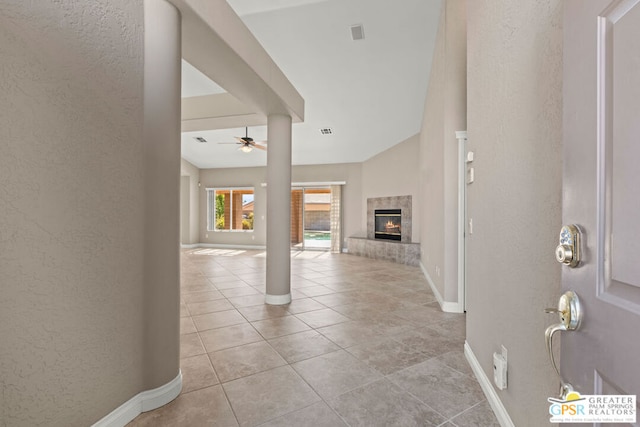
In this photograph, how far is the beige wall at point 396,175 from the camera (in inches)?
282

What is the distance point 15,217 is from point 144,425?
4.06 ft

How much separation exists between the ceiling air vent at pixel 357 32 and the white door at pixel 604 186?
12.5ft

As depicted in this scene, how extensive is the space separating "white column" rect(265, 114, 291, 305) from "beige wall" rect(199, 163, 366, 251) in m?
5.36

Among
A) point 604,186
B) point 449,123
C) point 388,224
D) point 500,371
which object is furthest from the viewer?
point 388,224

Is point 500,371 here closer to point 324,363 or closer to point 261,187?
point 324,363

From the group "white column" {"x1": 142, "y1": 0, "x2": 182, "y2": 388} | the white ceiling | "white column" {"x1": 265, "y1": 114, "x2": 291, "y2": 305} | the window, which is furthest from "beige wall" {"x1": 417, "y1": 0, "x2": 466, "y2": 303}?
the window

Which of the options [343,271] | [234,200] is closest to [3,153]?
[343,271]

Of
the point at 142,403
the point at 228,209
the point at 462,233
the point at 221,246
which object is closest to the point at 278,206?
the point at 462,233

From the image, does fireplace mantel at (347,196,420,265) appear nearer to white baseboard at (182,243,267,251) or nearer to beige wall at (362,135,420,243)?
beige wall at (362,135,420,243)

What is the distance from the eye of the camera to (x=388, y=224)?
26.4 feet

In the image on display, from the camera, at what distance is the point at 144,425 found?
1.63m

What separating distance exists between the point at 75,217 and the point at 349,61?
14.2ft

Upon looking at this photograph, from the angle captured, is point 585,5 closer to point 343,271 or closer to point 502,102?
point 502,102

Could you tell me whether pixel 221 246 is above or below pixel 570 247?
below
